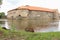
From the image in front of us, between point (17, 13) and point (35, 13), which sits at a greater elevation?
point (17, 13)

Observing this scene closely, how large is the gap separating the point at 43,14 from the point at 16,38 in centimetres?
5525

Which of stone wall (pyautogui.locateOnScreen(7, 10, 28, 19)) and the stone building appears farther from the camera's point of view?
stone wall (pyautogui.locateOnScreen(7, 10, 28, 19))

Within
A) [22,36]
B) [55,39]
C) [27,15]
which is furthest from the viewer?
[27,15]

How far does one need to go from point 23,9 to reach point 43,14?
23.5 feet

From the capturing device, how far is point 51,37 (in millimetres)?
8898

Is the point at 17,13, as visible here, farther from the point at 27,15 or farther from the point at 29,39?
the point at 29,39

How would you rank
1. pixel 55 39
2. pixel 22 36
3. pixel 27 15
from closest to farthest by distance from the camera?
pixel 55 39, pixel 22 36, pixel 27 15

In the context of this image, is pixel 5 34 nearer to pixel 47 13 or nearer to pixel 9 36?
pixel 9 36

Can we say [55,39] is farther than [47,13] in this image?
No

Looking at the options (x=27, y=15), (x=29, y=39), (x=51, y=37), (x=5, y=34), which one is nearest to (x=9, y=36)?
(x=5, y=34)

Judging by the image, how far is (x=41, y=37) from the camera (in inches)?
354

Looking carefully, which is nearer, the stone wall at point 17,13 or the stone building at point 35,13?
the stone building at point 35,13

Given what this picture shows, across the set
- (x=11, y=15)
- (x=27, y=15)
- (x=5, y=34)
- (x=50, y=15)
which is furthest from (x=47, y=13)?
(x=5, y=34)

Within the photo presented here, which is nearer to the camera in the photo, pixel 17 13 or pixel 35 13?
pixel 35 13
